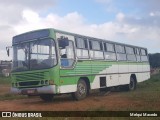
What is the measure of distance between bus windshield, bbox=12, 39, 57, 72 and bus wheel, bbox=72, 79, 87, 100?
2219mm

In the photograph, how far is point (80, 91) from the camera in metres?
15.1

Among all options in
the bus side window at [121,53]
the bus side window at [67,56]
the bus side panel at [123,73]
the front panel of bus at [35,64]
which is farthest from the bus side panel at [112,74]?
the front panel of bus at [35,64]

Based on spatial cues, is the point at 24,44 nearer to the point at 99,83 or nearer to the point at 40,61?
the point at 40,61

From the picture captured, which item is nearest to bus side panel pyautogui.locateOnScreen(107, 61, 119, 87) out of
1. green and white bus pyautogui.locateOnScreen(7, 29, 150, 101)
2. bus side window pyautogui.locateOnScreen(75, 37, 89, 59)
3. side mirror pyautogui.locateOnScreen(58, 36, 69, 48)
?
green and white bus pyautogui.locateOnScreen(7, 29, 150, 101)

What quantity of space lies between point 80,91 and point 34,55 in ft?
9.57

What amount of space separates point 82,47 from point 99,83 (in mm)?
2396

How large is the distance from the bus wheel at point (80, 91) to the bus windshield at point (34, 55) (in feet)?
7.28

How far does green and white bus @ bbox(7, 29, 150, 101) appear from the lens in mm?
13406

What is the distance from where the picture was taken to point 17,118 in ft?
31.4

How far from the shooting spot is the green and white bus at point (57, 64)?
13406 mm

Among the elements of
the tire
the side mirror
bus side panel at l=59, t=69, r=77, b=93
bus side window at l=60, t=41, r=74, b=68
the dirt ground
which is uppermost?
the side mirror

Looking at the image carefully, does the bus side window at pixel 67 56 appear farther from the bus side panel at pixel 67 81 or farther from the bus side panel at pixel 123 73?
the bus side panel at pixel 123 73

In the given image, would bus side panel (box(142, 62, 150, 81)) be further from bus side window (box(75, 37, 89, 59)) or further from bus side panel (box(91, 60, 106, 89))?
bus side window (box(75, 37, 89, 59))

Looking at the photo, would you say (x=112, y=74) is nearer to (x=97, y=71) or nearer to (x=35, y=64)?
(x=97, y=71)
